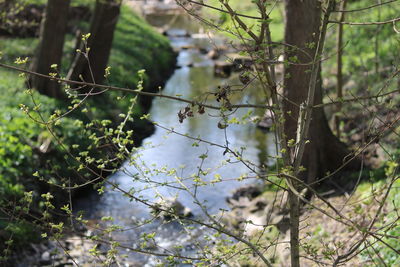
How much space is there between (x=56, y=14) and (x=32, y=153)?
3571mm

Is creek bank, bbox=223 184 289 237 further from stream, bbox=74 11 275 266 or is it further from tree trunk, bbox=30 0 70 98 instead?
tree trunk, bbox=30 0 70 98

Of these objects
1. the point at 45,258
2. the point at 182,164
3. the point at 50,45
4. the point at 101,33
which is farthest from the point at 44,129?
the point at 101,33

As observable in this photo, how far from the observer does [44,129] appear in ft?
28.3

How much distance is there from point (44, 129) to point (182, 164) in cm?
231

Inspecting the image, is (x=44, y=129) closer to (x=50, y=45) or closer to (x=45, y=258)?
(x=45, y=258)

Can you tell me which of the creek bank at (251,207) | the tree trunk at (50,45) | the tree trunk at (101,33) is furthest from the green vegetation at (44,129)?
the creek bank at (251,207)

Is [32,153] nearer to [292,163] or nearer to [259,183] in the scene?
[259,183]

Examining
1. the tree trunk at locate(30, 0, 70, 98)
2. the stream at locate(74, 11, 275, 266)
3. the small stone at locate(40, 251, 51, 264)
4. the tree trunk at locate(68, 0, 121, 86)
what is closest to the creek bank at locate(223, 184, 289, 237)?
the stream at locate(74, 11, 275, 266)

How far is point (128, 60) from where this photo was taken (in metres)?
15.4

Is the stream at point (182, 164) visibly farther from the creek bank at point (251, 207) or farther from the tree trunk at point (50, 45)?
the tree trunk at point (50, 45)

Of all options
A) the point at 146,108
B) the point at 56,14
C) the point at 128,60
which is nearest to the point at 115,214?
the point at 56,14

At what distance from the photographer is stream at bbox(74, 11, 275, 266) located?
7.47m

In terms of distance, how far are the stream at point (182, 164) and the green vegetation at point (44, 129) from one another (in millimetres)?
523

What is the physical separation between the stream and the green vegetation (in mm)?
523
